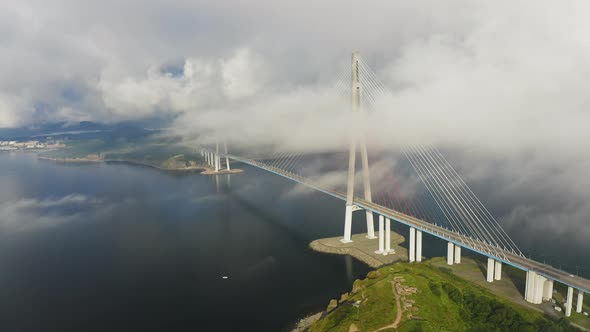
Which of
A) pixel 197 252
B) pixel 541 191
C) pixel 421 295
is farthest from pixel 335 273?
pixel 541 191

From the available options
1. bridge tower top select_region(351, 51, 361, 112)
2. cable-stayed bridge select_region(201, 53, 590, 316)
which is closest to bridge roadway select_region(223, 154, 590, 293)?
cable-stayed bridge select_region(201, 53, 590, 316)

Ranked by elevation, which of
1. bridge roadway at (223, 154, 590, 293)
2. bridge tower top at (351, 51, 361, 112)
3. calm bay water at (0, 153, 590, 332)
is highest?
bridge tower top at (351, 51, 361, 112)

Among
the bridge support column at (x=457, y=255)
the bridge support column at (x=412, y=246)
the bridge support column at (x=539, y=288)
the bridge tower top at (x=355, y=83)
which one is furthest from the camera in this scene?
the bridge tower top at (x=355, y=83)

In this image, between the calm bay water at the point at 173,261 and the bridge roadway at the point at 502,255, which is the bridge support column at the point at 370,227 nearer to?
the bridge roadway at the point at 502,255

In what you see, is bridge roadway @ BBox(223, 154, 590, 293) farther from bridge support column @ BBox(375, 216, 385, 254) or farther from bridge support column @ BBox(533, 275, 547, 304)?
bridge support column @ BBox(375, 216, 385, 254)

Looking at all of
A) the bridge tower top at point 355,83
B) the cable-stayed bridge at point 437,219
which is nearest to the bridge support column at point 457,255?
the cable-stayed bridge at point 437,219

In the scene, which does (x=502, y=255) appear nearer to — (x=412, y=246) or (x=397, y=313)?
(x=412, y=246)
